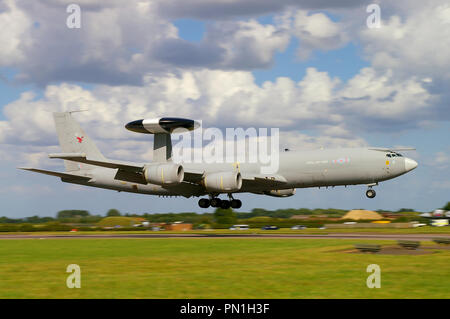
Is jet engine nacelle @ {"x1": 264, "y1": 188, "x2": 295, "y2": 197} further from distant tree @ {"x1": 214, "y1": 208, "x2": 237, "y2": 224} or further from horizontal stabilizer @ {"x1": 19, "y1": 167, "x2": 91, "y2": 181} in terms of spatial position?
distant tree @ {"x1": 214, "y1": 208, "x2": 237, "y2": 224}

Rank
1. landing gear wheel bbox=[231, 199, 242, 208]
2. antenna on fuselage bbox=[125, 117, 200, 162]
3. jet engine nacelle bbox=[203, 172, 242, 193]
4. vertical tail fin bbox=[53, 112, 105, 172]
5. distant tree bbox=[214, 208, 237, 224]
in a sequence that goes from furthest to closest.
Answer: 1. distant tree bbox=[214, 208, 237, 224]
2. vertical tail fin bbox=[53, 112, 105, 172]
3. landing gear wheel bbox=[231, 199, 242, 208]
4. jet engine nacelle bbox=[203, 172, 242, 193]
5. antenna on fuselage bbox=[125, 117, 200, 162]

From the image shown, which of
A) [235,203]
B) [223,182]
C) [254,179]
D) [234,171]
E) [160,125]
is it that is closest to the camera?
[160,125]

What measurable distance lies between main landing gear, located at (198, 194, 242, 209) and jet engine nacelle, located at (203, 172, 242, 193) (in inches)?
148

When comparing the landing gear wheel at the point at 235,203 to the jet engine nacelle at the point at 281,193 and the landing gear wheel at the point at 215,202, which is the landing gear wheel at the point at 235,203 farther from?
the jet engine nacelle at the point at 281,193

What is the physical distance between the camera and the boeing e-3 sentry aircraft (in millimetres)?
49312

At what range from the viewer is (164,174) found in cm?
4956

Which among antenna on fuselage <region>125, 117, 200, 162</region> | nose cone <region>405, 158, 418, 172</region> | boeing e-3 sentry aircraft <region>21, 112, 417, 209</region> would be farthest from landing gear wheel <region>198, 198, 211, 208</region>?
nose cone <region>405, 158, 418, 172</region>

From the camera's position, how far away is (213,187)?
5228 cm

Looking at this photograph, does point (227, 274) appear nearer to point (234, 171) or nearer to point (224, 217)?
point (234, 171)


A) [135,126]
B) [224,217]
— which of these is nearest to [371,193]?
[135,126]

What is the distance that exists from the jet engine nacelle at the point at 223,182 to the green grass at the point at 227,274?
14.1 meters

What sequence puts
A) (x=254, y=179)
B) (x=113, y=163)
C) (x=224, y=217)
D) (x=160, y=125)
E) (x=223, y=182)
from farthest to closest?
1. (x=224, y=217)
2. (x=254, y=179)
3. (x=223, y=182)
4. (x=113, y=163)
5. (x=160, y=125)

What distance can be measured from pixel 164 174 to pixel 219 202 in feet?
30.6
